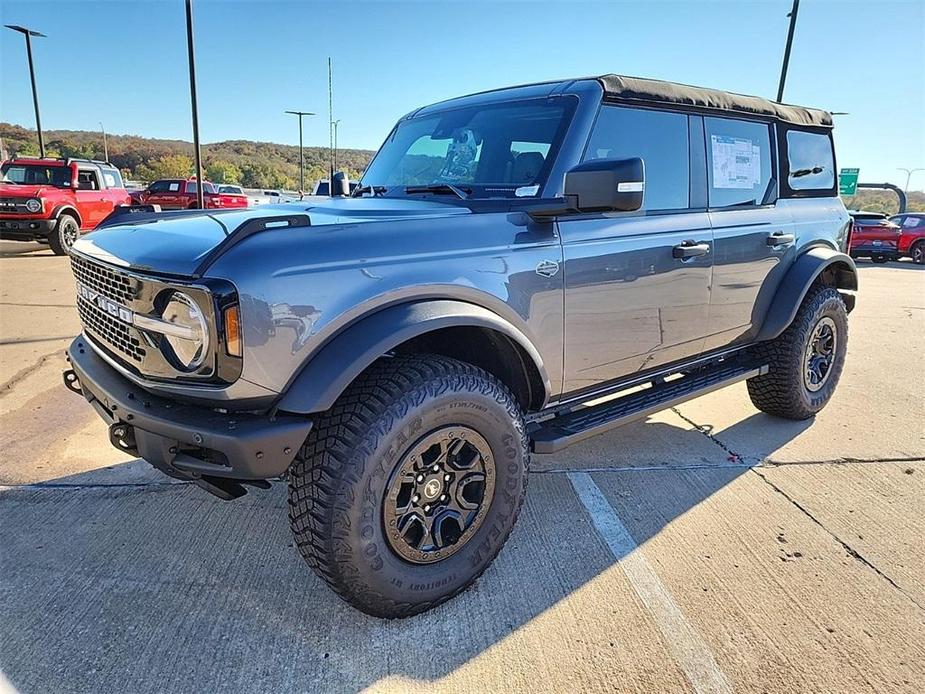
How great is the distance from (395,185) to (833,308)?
10.4 feet

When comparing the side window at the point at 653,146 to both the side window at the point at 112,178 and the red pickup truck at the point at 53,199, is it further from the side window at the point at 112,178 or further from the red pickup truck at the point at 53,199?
the side window at the point at 112,178

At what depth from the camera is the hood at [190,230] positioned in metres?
2.08

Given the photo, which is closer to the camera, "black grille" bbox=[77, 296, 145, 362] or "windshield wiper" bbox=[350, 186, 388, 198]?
"black grille" bbox=[77, 296, 145, 362]

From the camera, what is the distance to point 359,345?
210 cm

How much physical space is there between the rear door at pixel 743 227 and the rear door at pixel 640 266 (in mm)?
151

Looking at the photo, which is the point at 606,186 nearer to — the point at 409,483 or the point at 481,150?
the point at 481,150

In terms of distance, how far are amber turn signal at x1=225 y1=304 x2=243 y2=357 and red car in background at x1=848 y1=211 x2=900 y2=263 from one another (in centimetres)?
1970

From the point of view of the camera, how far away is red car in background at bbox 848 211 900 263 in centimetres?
1783

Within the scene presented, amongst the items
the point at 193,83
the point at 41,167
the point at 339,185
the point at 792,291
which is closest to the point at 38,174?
the point at 41,167

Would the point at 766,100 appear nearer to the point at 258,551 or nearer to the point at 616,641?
the point at 616,641

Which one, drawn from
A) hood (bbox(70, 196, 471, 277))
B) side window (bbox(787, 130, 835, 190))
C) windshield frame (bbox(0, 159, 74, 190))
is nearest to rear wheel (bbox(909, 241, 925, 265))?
side window (bbox(787, 130, 835, 190))

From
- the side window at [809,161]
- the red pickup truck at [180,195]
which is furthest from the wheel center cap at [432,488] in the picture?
the red pickup truck at [180,195]

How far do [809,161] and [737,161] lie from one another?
1.00m

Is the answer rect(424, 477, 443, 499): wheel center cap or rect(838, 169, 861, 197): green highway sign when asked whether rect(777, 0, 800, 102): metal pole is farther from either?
rect(424, 477, 443, 499): wheel center cap
